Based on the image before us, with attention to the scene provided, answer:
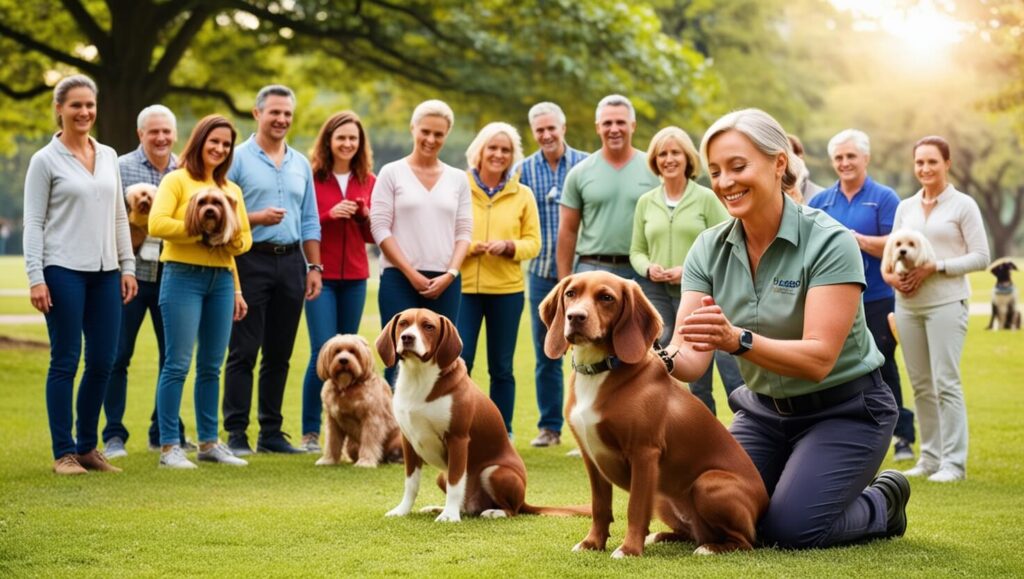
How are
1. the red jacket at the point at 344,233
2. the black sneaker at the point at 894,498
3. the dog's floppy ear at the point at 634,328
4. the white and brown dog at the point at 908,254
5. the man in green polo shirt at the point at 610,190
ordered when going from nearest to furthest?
the dog's floppy ear at the point at 634,328 < the black sneaker at the point at 894,498 < the white and brown dog at the point at 908,254 < the man in green polo shirt at the point at 610,190 < the red jacket at the point at 344,233

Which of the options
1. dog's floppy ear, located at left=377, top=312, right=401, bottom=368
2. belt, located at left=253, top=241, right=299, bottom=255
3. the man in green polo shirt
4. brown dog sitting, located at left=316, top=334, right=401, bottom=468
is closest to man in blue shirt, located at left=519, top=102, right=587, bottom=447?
the man in green polo shirt

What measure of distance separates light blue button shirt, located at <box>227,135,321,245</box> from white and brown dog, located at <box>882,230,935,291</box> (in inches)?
155

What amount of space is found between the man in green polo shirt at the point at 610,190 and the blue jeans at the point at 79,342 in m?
3.30

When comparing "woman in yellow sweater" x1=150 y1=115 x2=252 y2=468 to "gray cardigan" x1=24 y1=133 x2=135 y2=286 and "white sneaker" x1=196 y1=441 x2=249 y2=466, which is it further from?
"gray cardigan" x1=24 y1=133 x2=135 y2=286

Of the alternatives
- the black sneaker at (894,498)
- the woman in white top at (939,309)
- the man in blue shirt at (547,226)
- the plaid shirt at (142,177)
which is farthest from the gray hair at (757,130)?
the plaid shirt at (142,177)

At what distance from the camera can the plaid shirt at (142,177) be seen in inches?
343

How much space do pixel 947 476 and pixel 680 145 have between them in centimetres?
278

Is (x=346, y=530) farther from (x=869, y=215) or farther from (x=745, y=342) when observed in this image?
(x=869, y=215)

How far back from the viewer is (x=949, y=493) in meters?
7.21

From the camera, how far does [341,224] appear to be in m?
8.98

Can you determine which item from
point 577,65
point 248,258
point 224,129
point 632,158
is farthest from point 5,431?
point 577,65

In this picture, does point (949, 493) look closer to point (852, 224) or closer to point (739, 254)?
point (852, 224)

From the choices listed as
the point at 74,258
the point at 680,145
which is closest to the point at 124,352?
the point at 74,258

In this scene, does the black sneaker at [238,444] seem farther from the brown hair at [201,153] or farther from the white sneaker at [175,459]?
the brown hair at [201,153]
